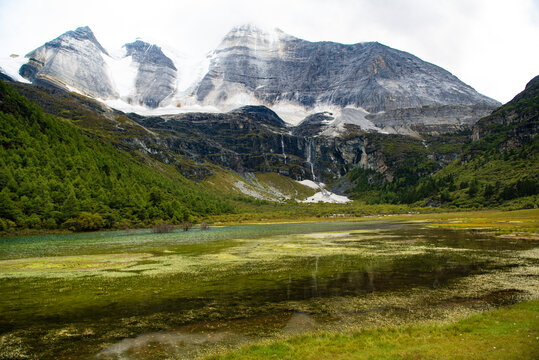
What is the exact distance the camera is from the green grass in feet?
38.7

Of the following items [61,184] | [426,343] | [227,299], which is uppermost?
[61,184]

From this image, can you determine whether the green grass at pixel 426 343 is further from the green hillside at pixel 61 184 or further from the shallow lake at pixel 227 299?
the green hillside at pixel 61 184

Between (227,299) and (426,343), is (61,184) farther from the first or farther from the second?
(426,343)

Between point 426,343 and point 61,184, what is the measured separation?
459ft

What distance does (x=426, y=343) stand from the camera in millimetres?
12773

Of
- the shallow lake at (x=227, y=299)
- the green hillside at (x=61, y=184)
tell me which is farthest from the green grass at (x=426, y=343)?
the green hillside at (x=61, y=184)

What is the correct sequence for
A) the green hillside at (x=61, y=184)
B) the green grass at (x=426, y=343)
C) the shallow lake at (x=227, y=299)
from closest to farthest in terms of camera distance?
the green grass at (x=426, y=343) < the shallow lake at (x=227, y=299) < the green hillside at (x=61, y=184)

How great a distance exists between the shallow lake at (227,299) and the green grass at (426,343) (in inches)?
51.9

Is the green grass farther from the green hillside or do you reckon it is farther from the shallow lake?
the green hillside

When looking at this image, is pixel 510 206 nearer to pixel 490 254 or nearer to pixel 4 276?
pixel 490 254

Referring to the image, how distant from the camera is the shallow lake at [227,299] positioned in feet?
48.8

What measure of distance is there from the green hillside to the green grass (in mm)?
108139

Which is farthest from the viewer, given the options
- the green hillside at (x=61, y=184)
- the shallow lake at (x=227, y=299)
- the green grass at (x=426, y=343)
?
the green hillside at (x=61, y=184)

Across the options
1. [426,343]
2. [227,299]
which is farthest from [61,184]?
[426,343]
